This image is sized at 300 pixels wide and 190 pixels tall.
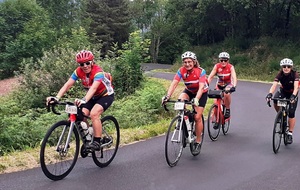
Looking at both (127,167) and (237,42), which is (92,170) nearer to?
(127,167)

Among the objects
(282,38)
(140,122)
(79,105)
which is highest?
(282,38)

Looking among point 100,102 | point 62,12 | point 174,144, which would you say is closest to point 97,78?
point 100,102

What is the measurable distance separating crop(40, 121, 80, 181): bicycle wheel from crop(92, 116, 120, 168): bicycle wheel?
1.89 feet

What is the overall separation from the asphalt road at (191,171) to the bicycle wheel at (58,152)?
0.15 meters

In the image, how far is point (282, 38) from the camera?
3766cm

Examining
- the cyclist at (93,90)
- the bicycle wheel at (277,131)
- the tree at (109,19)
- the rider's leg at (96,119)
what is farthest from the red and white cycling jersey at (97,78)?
the tree at (109,19)

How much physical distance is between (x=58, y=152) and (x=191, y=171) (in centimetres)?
239

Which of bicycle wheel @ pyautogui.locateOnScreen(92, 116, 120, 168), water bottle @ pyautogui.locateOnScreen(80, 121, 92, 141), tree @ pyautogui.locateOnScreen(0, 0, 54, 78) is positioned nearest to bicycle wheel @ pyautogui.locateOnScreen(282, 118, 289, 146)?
bicycle wheel @ pyautogui.locateOnScreen(92, 116, 120, 168)

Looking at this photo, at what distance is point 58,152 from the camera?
21.1 feet

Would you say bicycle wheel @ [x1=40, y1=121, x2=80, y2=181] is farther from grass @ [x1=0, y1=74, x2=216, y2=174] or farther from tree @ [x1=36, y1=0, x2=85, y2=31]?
tree @ [x1=36, y1=0, x2=85, y2=31]

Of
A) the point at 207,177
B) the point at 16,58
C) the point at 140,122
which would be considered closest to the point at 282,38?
the point at 16,58

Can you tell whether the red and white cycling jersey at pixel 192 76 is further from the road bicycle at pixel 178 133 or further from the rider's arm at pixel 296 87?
the rider's arm at pixel 296 87

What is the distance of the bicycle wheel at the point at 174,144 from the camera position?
729cm

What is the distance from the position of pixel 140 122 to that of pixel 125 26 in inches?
1820
